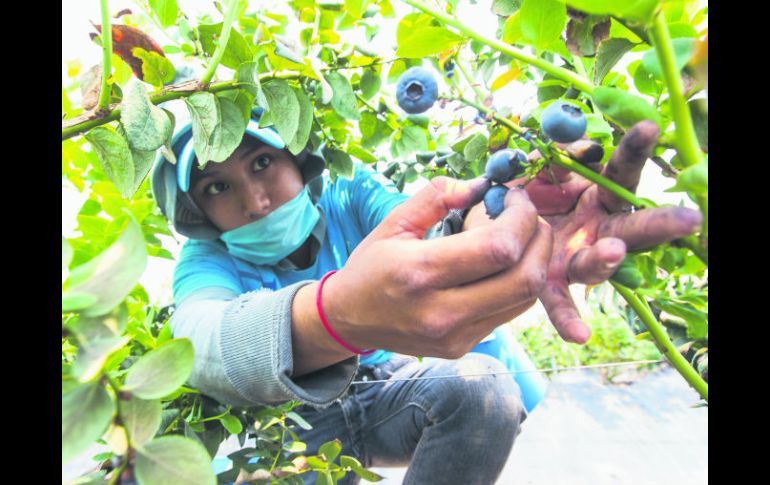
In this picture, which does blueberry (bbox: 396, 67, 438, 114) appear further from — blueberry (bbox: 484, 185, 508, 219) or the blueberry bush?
blueberry (bbox: 484, 185, 508, 219)

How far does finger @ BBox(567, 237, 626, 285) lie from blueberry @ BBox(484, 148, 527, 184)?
0.27 ft

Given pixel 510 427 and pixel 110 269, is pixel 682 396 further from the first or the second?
pixel 110 269

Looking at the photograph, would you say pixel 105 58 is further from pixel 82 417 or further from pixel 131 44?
pixel 82 417

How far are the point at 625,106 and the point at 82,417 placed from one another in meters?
0.33

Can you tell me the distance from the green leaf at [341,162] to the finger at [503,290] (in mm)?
503

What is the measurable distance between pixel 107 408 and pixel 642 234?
0.31 m

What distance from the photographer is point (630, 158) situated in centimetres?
34

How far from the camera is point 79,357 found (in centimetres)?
27

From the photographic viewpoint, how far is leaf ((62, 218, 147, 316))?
0.84 ft

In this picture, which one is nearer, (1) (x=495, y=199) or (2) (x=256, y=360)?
(1) (x=495, y=199)

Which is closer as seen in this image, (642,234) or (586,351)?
(642,234)

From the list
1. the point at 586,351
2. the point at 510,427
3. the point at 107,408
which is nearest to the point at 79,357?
the point at 107,408

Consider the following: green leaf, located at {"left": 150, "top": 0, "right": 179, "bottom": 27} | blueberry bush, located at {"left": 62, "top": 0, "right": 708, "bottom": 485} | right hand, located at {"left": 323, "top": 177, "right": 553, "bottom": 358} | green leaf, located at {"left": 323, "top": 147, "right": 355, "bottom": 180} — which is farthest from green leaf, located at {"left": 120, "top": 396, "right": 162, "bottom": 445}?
green leaf, located at {"left": 323, "top": 147, "right": 355, "bottom": 180}

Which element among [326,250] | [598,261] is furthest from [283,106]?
[326,250]
